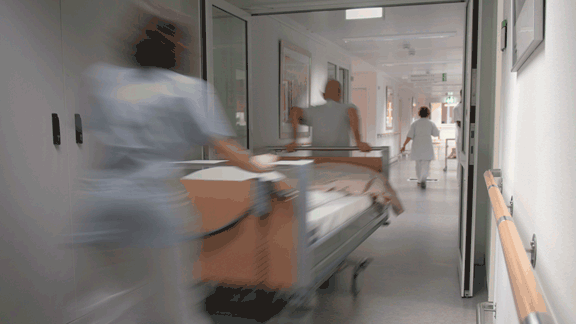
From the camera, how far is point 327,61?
1037 centimetres

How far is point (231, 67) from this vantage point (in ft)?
19.0

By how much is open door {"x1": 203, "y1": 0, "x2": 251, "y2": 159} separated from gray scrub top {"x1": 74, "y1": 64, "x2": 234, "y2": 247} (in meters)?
2.83

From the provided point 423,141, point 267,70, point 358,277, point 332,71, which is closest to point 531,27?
point 358,277

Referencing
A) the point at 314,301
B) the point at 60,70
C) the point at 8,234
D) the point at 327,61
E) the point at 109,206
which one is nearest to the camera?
the point at 109,206

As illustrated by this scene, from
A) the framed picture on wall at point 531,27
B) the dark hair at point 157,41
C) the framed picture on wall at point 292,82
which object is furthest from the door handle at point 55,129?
the framed picture on wall at point 292,82

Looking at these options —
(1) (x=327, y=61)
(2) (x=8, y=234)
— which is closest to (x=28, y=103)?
(2) (x=8, y=234)

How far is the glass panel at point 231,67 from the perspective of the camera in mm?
5445

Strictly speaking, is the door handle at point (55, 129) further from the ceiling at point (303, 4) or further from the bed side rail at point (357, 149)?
the ceiling at point (303, 4)

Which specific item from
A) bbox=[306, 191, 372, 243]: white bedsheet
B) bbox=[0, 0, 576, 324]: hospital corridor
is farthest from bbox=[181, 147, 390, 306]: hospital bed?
bbox=[306, 191, 372, 243]: white bedsheet

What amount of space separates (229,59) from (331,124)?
60.1 inches

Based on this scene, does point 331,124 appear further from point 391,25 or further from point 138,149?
point 391,25

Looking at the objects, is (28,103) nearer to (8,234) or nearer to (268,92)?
(8,234)

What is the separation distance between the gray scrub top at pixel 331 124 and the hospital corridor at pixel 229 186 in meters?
0.02

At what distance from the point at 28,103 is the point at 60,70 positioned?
0.41 m
